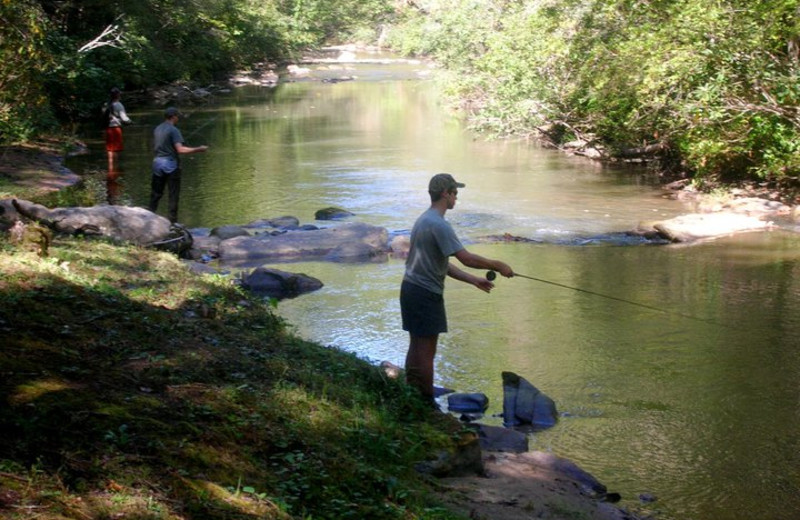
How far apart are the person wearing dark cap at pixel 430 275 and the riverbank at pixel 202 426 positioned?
28 cm

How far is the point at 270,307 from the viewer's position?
28.6 feet

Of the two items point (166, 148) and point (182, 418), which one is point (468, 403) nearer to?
point (182, 418)

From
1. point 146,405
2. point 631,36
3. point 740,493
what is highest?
point 631,36

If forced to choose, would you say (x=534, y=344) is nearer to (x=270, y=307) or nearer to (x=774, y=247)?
(x=270, y=307)

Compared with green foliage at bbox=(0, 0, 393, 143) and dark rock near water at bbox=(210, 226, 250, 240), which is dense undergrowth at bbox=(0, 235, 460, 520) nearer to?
dark rock near water at bbox=(210, 226, 250, 240)

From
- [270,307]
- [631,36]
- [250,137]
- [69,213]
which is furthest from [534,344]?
[250,137]

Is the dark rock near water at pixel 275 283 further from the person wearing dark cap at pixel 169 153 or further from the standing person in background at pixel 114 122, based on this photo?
the standing person in background at pixel 114 122

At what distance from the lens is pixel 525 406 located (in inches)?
280

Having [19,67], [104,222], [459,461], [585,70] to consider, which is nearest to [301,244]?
[104,222]

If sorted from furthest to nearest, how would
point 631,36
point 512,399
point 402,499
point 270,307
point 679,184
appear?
point 679,184
point 631,36
point 270,307
point 512,399
point 402,499

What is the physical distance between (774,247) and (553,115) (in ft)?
27.8

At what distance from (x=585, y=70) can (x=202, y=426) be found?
1600 cm

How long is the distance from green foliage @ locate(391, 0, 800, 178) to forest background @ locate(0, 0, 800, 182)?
0.11 ft

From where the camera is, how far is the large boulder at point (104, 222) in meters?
10.8
